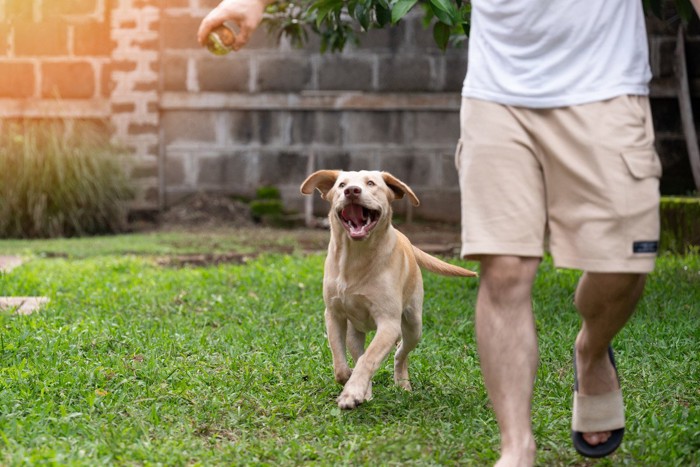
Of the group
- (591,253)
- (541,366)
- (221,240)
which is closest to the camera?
(591,253)

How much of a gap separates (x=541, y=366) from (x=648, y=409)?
85 centimetres

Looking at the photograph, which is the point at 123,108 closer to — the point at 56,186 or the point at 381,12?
the point at 56,186

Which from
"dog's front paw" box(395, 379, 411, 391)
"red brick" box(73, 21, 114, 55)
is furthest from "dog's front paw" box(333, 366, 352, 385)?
"red brick" box(73, 21, 114, 55)

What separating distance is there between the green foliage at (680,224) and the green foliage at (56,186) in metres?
5.99

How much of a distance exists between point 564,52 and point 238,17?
3.17 feet

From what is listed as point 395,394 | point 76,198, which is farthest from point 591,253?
point 76,198

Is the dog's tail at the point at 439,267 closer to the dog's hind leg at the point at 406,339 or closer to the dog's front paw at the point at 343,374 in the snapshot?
the dog's hind leg at the point at 406,339

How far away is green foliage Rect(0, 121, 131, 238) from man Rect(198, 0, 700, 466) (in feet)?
28.9

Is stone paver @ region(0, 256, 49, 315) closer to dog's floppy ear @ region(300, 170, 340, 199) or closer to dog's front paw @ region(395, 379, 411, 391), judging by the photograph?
dog's floppy ear @ region(300, 170, 340, 199)

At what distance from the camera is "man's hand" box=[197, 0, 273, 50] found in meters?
3.13

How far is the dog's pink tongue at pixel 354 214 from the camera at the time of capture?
4344mm

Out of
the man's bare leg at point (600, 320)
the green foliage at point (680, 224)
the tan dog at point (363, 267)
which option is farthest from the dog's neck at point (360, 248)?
the green foliage at point (680, 224)

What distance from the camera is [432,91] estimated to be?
40.8 feet

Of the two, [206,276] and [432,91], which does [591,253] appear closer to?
[206,276]
